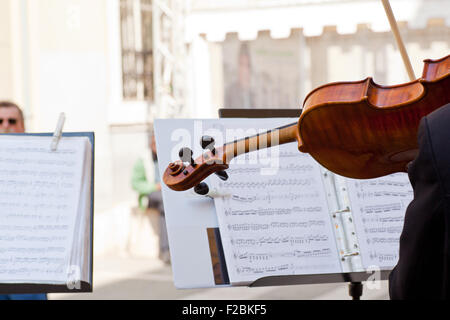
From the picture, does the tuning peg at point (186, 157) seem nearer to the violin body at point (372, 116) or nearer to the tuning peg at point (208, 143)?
the tuning peg at point (208, 143)

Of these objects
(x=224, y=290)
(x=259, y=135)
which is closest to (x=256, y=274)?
(x=259, y=135)

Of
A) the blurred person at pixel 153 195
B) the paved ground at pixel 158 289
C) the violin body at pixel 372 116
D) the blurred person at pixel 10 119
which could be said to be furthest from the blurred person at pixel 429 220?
the blurred person at pixel 153 195

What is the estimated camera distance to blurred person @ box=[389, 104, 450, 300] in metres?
1.13

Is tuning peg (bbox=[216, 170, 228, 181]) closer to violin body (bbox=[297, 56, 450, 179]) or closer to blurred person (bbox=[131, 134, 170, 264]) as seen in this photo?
violin body (bbox=[297, 56, 450, 179])

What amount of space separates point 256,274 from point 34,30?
624 centimetres

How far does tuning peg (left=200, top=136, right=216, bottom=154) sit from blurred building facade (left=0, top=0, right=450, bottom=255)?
5.57 m

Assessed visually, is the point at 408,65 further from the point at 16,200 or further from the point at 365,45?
the point at 365,45

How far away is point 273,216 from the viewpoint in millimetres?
1972

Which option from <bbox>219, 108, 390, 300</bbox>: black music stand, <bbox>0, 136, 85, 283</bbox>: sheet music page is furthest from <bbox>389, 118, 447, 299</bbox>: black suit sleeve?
<bbox>0, 136, 85, 283</bbox>: sheet music page

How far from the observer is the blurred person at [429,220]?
1.13 metres

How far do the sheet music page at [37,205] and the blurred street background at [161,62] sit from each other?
4625 millimetres

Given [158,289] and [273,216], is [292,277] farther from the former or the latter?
[158,289]

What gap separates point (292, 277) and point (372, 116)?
0.55 metres

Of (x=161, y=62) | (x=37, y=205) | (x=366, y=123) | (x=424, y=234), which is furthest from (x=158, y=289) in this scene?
(x=424, y=234)
